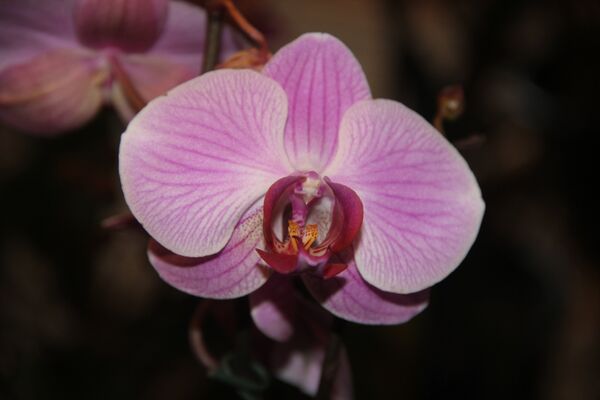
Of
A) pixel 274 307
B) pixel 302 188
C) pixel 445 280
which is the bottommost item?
pixel 445 280

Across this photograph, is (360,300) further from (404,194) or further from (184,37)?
(184,37)

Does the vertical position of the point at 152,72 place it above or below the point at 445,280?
above

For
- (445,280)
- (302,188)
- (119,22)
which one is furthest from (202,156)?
(445,280)

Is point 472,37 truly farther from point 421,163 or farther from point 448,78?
point 421,163

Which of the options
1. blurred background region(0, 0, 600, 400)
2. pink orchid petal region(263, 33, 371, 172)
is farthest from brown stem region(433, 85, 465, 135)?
blurred background region(0, 0, 600, 400)

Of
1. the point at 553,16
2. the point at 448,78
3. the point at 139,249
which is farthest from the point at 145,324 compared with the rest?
the point at 553,16

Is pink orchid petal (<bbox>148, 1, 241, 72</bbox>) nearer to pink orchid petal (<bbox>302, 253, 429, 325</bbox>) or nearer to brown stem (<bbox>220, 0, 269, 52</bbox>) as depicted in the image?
brown stem (<bbox>220, 0, 269, 52</bbox>)

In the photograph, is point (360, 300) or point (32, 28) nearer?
point (360, 300)
